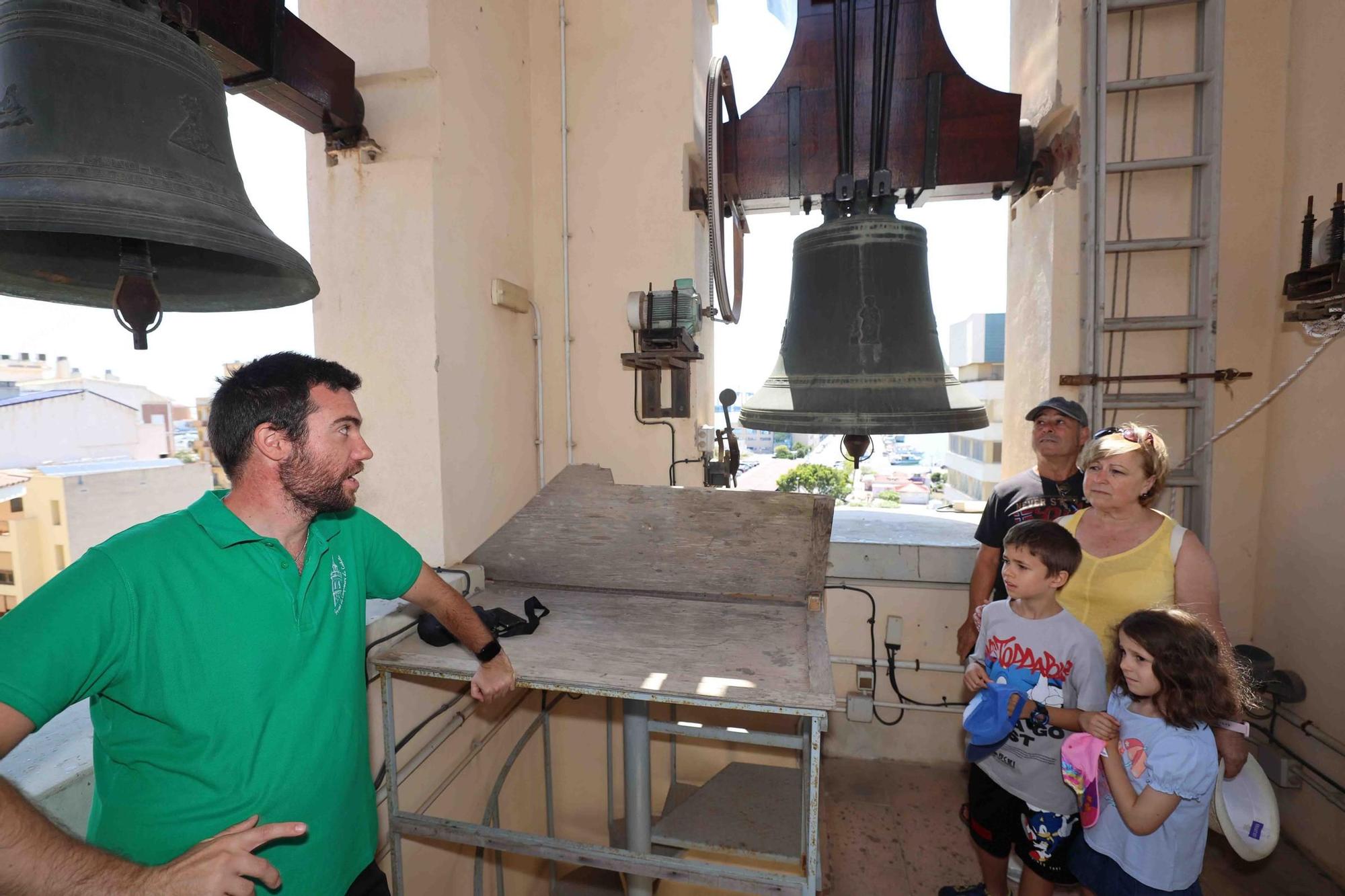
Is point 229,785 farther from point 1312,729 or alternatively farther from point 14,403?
point 1312,729

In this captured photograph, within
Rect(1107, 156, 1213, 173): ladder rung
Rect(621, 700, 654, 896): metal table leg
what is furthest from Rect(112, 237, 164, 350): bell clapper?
Rect(1107, 156, 1213, 173): ladder rung

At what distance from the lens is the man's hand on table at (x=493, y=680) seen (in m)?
1.44

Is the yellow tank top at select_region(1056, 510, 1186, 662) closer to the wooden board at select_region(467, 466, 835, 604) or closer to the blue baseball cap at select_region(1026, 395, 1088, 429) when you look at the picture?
the blue baseball cap at select_region(1026, 395, 1088, 429)

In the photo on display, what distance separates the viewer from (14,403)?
1196 mm

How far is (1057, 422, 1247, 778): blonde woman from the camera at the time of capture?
1.58 m

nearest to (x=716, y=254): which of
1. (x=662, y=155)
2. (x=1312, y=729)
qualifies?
(x=662, y=155)

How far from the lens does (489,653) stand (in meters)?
1.49

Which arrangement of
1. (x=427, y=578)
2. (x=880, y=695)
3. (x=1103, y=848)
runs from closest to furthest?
(x=1103, y=848) < (x=427, y=578) < (x=880, y=695)

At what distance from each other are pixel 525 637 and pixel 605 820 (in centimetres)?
202

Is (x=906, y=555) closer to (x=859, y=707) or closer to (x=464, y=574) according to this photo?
(x=859, y=707)

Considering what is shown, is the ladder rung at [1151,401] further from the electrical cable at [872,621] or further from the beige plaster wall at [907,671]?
the electrical cable at [872,621]

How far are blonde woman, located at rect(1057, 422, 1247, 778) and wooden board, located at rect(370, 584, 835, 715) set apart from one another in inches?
32.4

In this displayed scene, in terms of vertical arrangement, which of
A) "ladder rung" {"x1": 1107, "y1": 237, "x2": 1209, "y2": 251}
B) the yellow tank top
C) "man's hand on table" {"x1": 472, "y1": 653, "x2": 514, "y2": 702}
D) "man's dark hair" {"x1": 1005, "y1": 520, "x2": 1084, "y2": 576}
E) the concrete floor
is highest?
"ladder rung" {"x1": 1107, "y1": 237, "x2": 1209, "y2": 251}

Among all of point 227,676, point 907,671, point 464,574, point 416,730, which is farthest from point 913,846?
point 227,676
